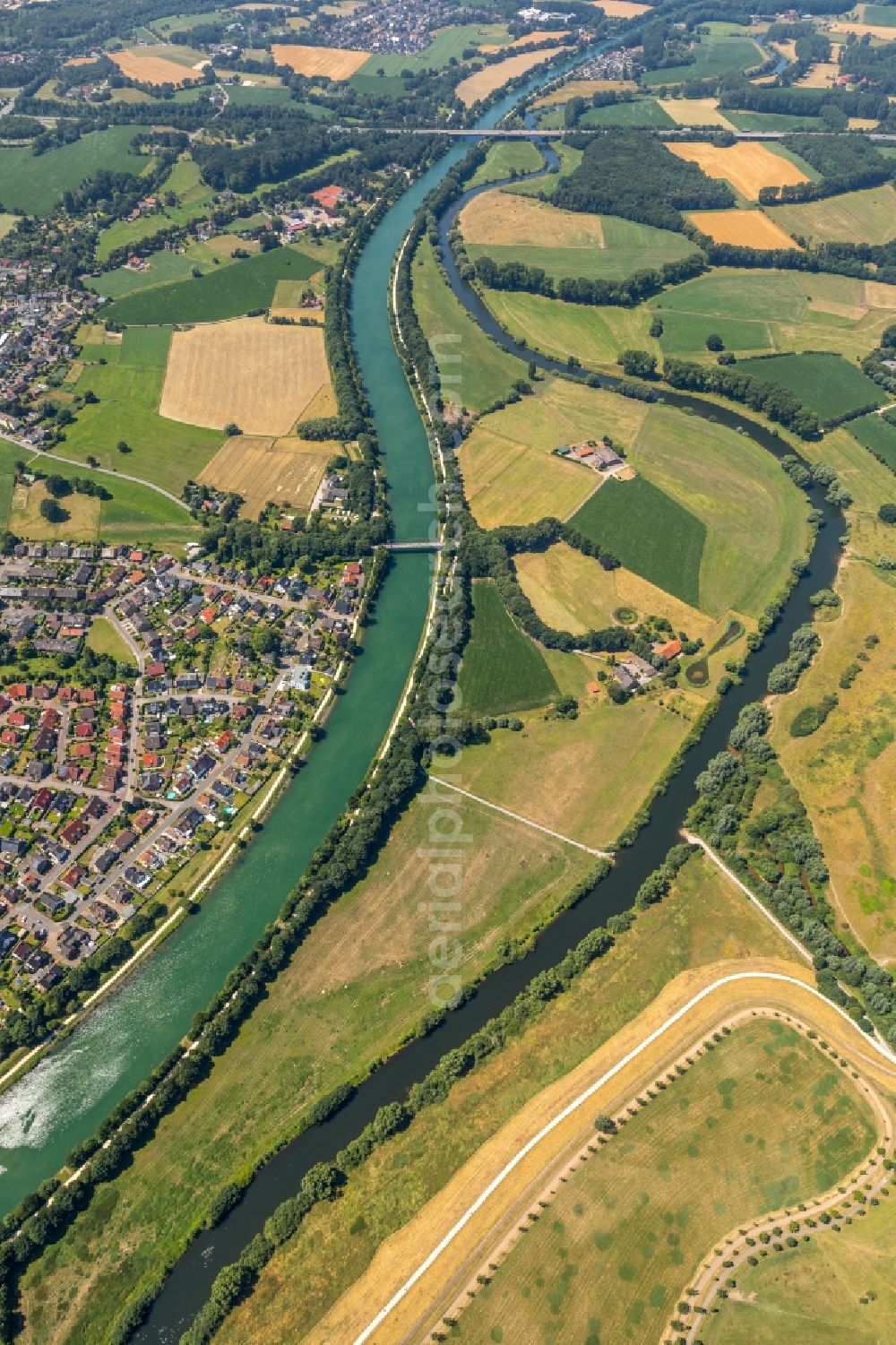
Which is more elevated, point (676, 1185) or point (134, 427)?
point (134, 427)

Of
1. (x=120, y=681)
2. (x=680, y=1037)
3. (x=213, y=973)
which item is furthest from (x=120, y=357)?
(x=680, y=1037)

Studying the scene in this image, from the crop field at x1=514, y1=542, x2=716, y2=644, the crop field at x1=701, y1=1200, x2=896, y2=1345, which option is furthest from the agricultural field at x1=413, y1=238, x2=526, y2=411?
the crop field at x1=701, y1=1200, x2=896, y2=1345

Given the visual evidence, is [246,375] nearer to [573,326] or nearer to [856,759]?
[573,326]

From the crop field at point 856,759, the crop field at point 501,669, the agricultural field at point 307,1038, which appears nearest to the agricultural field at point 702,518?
the crop field at point 856,759

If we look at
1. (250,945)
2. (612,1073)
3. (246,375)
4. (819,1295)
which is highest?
(246,375)

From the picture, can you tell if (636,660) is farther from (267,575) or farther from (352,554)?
(267,575)

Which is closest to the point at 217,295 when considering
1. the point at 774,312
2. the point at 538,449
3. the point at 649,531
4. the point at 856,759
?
the point at 538,449

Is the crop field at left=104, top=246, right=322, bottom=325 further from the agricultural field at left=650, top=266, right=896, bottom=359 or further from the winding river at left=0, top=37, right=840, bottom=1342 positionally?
the winding river at left=0, top=37, right=840, bottom=1342
